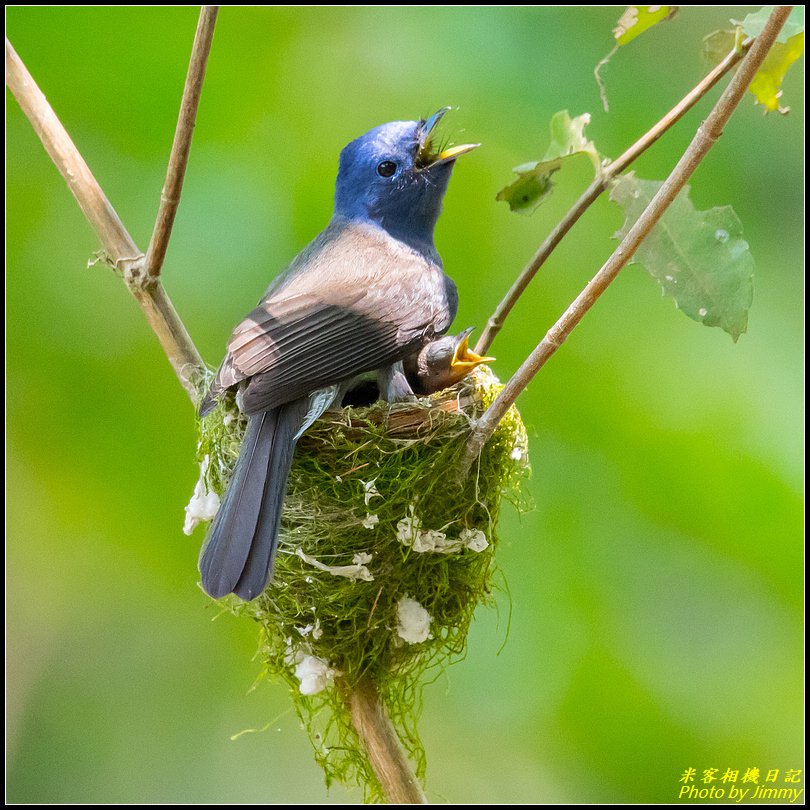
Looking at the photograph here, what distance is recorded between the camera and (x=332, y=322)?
2.80 m

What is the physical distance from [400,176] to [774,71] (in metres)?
1.45

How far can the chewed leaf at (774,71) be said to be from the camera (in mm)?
2289

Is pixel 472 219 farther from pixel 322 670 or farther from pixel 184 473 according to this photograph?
pixel 322 670

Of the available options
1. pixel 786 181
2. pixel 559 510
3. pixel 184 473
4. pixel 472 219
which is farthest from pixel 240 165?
pixel 786 181

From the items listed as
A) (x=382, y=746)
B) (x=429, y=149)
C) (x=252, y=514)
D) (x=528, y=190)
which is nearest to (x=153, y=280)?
(x=252, y=514)

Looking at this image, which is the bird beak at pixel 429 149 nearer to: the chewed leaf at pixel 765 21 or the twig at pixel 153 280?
the twig at pixel 153 280

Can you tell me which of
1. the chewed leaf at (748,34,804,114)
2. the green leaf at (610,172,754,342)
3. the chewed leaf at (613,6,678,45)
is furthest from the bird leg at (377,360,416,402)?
the chewed leaf at (748,34,804,114)

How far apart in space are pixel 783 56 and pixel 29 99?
79.2 inches

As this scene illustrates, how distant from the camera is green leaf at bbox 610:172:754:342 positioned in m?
2.26

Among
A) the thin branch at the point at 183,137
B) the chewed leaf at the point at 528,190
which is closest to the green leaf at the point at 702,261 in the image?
the chewed leaf at the point at 528,190

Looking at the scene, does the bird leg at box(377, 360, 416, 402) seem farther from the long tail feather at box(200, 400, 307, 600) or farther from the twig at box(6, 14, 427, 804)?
the twig at box(6, 14, 427, 804)

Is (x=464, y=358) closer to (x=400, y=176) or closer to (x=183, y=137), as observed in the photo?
(x=400, y=176)

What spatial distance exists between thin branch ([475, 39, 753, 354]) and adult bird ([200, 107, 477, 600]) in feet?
1.09

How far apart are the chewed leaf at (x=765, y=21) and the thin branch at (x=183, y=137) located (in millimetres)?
1161
